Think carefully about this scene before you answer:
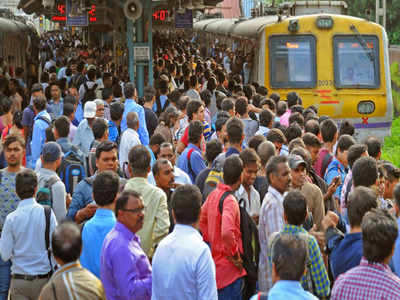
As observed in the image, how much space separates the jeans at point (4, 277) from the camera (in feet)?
19.9

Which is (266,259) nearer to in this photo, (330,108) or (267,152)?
(267,152)

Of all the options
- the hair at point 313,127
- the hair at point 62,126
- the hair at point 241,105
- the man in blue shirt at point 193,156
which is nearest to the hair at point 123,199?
the man in blue shirt at point 193,156

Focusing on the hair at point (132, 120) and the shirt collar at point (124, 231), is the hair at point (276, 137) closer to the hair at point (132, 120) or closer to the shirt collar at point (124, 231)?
the hair at point (132, 120)

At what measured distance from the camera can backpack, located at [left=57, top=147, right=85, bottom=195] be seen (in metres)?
7.16

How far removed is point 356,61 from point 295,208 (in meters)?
10.0

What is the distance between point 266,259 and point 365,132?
29.6 feet

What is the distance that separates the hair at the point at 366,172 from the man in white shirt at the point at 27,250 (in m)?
2.30

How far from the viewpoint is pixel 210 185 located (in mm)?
6297

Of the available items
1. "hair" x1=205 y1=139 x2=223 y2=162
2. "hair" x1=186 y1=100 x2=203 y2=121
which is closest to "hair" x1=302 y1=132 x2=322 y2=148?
"hair" x1=205 y1=139 x2=223 y2=162

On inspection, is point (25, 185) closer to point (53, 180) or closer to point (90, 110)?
point (53, 180)

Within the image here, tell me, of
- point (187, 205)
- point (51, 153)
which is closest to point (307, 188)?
point (187, 205)

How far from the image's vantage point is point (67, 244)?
3.99m

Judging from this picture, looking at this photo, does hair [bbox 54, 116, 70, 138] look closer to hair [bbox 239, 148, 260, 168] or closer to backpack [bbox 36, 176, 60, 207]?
backpack [bbox 36, 176, 60, 207]

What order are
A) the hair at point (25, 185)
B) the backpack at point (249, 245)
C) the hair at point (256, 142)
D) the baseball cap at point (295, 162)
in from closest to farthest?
the backpack at point (249, 245) < the hair at point (25, 185) < the baseball cap at point (295, 162) < the hair at point (256, 142)
